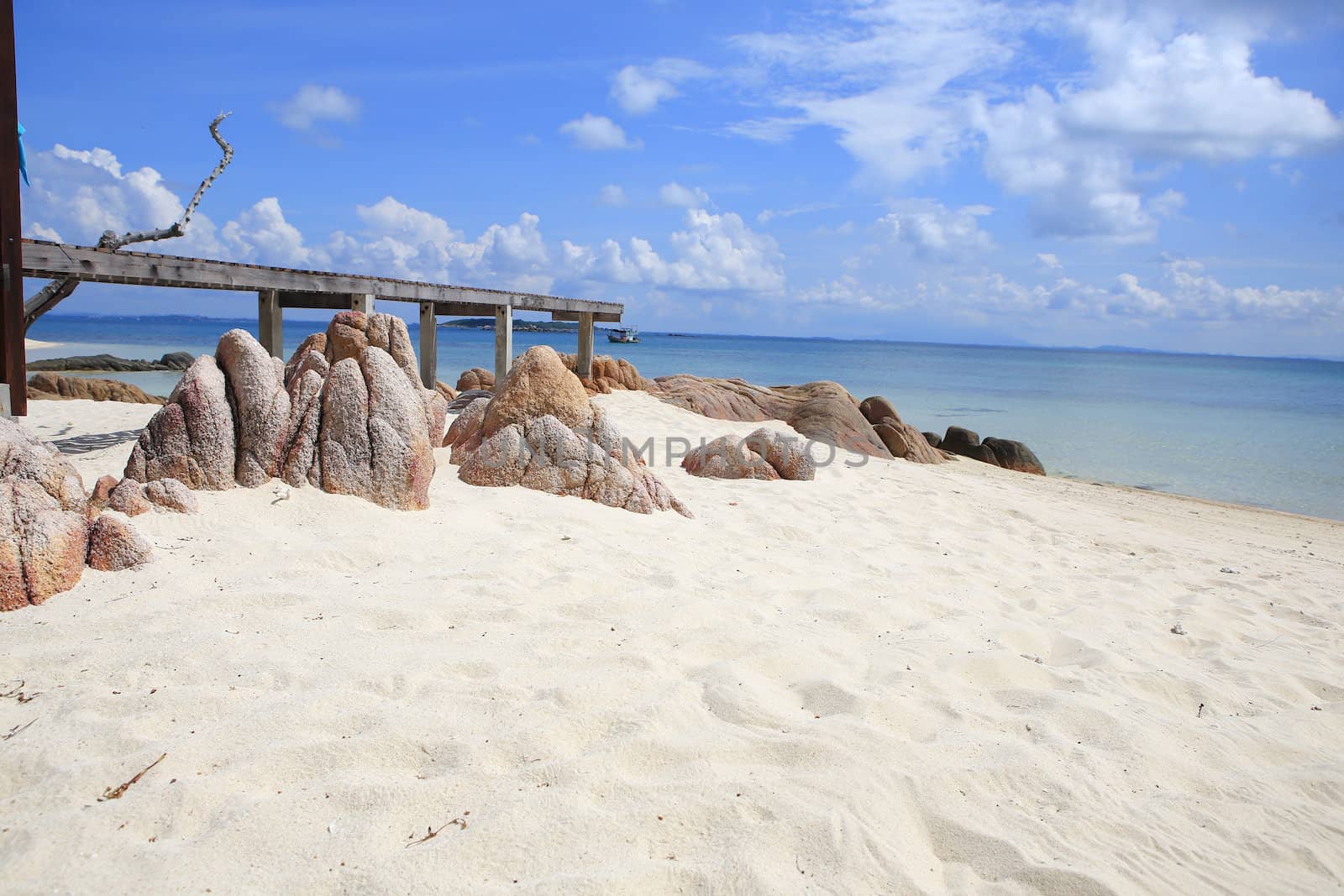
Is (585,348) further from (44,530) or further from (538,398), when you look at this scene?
(44,530)

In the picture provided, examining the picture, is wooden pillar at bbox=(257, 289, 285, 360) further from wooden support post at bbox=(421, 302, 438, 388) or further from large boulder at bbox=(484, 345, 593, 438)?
large boulder at bbox=(484, 345, 593, 438)

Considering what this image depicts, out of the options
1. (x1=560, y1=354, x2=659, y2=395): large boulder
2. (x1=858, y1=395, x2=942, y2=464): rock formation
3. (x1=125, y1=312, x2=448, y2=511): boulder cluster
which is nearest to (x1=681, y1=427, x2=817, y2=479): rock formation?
(x1=125, y1=312, x2=448, y2=511): boulder cluster

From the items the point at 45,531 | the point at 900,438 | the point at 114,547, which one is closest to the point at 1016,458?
the point at 900,438

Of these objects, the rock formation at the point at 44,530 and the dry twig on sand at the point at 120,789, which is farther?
the rock formation at the point at 44,530

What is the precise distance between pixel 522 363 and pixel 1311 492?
51.7ft

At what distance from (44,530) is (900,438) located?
463 inches

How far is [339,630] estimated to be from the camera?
345 cm

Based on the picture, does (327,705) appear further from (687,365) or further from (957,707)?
(687,365)

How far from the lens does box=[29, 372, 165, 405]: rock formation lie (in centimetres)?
1393

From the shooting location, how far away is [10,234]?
5836 millimetres

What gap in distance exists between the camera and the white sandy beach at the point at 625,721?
2156mm

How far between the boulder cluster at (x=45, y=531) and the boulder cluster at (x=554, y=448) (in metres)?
2.66

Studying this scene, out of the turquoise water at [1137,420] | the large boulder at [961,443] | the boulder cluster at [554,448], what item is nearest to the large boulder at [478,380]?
the large boulder at [961,443]

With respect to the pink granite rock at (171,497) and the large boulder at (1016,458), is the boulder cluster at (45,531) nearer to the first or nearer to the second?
the pink granite rock at (171,497)
